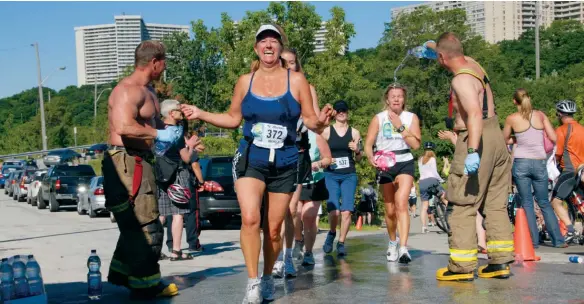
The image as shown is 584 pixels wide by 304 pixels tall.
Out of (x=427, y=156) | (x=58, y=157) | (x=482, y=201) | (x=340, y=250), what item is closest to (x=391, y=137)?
(x=340, y=250)

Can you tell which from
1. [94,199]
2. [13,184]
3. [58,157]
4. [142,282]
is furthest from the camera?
[58,157]

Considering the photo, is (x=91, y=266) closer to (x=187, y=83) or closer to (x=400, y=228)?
(x=400, y=228)

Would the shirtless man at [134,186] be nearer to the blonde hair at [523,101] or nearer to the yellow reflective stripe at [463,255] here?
the yellow reflective stripe at [463,255]

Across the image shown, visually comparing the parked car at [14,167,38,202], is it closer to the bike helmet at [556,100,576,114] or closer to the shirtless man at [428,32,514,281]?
the bike helmet at [556,100,576,114]

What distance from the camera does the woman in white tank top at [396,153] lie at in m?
10.1

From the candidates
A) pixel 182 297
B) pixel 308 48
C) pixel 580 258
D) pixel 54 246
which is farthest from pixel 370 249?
pixel 308 48

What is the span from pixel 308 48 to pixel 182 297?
36696 millimetres

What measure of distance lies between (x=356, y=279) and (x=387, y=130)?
98.3 inches

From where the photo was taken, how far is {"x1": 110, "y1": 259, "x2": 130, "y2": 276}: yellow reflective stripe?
762 centimetres

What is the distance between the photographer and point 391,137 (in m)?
10.4

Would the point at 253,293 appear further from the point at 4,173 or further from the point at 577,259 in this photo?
the point at 4,173

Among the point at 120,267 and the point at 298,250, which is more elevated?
the point at 120,267

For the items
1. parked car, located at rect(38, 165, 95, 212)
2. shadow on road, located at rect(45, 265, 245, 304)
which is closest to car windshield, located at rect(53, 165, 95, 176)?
parked car, located at rect(38, 165, 95, 212)

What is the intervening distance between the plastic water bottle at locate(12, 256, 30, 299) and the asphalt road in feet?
2.78
